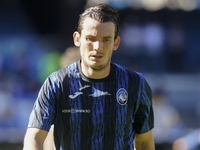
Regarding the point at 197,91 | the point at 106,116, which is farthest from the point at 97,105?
the point at 197,91

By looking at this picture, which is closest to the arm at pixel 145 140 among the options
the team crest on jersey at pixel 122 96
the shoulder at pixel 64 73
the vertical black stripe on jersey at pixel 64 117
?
the team crest on jersey at pixel 122 96

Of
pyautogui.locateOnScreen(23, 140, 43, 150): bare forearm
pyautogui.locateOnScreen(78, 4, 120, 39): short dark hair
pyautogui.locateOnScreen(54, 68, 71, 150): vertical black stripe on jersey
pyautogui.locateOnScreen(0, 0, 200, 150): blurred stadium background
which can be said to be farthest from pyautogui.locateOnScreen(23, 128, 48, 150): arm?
pyautogui.locateOnScreen(0, 0, 200, 150): blurred stadium background

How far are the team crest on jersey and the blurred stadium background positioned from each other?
151 inches

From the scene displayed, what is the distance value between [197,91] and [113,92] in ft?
16.3

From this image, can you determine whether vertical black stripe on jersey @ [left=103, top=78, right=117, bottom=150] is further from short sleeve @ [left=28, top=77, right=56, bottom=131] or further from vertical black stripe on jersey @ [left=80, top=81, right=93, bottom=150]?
short sleeve @ [left=28, top=77, right=56, bottom=131]

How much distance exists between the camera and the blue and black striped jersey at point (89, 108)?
86.9 inches

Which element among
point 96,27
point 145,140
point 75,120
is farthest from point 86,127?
point 96,27

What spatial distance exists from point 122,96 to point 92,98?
0.24 m

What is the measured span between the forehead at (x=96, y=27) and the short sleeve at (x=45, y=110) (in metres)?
0.49

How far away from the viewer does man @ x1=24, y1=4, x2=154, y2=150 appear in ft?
7.21

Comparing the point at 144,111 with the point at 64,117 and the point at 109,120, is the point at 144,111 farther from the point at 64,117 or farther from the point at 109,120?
the point at 64,117

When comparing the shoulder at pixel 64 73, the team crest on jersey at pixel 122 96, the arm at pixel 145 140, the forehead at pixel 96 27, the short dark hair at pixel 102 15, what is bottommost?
the arm at pixel 145 140

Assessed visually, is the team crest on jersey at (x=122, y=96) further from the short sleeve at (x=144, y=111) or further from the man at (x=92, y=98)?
the short sleeve at (x=144, y=111)

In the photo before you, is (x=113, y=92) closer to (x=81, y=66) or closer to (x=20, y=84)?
(x=81, y=66)
